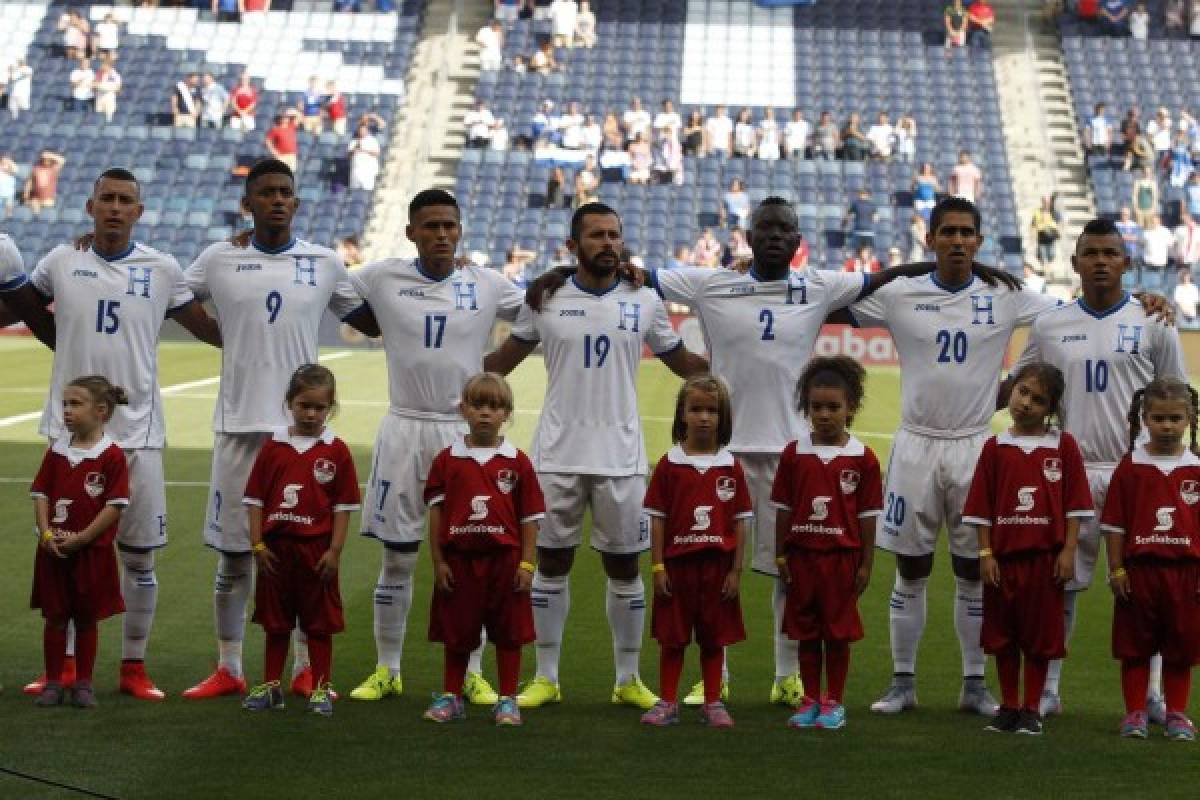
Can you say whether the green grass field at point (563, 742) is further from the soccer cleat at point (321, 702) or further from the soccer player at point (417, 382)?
the soccer player at point (417, 382)

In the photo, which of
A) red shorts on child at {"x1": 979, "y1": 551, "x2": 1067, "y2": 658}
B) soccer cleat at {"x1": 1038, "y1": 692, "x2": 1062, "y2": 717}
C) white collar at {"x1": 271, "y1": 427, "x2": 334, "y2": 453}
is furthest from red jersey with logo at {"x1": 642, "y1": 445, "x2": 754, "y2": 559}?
soccer cleat at {"x1": 1038, "y1": 692, "x2": 1062, "y2": 717}

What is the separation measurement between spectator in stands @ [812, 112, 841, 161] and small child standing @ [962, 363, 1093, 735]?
1188 inches

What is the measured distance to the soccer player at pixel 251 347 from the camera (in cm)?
809

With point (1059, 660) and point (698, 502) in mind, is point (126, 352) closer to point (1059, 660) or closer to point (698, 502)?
point (698, 502)

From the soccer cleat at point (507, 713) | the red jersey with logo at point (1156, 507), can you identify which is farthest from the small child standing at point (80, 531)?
the red jersey with logo at point (1156, 507)

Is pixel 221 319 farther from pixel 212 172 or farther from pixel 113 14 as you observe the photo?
pixel 113 14

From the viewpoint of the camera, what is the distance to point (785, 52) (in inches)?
1624

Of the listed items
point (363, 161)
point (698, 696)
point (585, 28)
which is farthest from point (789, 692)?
point (585, 28)

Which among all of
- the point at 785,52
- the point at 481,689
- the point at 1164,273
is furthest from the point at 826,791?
the point at 785,52

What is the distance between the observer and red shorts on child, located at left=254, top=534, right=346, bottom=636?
25.3 ft

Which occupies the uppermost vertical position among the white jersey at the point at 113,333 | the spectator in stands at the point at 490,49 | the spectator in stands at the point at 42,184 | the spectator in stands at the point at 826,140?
the spectator in stands at the point at 490,49

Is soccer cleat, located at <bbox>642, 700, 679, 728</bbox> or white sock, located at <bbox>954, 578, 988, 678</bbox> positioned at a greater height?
white sock, located at <bbox>954, 578, 988, 678</bbox>

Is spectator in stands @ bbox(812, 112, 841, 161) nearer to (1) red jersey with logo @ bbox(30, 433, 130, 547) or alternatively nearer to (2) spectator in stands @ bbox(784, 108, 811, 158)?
(2) spectator in stands @ bbox(784, 108, 811, 158)

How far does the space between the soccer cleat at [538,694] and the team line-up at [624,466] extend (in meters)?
0.01
